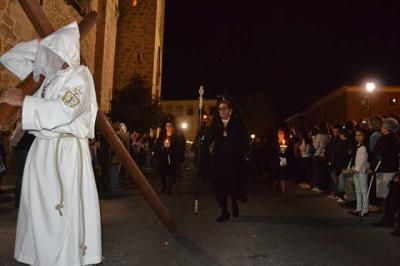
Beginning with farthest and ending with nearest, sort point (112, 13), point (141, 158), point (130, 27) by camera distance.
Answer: point (130, 27) → point (112, 13) → point (141, 158)

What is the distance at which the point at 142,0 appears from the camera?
33.9 m

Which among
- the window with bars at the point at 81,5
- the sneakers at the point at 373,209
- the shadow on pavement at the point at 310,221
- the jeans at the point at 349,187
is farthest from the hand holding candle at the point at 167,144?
the window with bars at the point at 81,5

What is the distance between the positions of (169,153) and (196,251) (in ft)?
21.3

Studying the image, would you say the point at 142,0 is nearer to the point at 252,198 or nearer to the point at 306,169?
the point at 306,169

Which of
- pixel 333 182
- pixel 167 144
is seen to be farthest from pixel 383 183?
pixel 167 144

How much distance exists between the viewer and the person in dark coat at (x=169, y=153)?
1206 centimetres

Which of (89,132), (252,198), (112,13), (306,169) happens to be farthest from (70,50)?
(112,13)

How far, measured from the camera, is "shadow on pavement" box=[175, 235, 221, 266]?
5.27 m

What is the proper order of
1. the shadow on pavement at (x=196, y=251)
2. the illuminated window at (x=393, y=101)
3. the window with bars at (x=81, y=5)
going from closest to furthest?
the shadow on pavement at (x=196, y=251) < the window with bars at (x=81, y=5) < the illuminated window at (x=393, y=101)

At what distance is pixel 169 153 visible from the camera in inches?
478

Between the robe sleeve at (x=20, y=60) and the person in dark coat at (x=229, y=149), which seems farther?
the person in dark coat at (x=229, y=149)

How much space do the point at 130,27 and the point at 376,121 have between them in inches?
1043

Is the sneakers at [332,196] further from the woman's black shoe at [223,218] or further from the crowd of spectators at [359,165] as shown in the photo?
the woman's black shoe at [223,218]

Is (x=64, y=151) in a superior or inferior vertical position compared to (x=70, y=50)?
inferior
